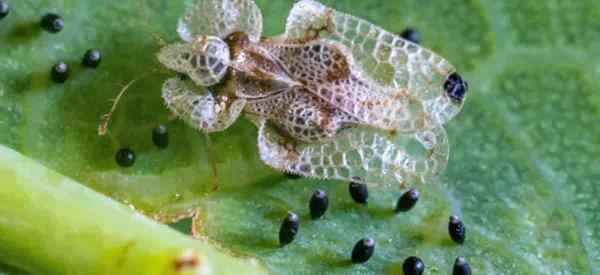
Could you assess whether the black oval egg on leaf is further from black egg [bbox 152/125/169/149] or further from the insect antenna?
the insect antenna

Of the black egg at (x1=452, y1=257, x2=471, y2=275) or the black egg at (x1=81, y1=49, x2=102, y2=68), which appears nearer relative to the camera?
the black egg at (x1=452, y1=257, x2=471, y2=275)

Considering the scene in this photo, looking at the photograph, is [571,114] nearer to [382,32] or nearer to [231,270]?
[382,32]

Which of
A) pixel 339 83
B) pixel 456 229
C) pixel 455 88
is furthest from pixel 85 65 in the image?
pixel 456 229

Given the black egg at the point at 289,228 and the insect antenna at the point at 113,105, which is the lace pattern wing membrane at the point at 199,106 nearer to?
the insect antenna at the point at 113,105

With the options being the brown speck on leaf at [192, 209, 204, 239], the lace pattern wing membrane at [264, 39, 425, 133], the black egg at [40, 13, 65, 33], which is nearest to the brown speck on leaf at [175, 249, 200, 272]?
the brown speck on leaf at [192, 209, 204, 239]

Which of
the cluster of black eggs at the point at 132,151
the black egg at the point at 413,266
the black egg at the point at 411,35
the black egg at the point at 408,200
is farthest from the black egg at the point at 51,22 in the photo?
the black egg at the point at 413,266

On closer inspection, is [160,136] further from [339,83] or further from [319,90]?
[339,83]

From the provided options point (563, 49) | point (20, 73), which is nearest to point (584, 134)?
point (563, 49)
